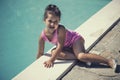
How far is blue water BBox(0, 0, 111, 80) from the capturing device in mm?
6723

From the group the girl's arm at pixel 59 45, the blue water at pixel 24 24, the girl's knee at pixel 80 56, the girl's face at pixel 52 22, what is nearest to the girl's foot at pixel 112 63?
the girl's knee at pixel 80 56

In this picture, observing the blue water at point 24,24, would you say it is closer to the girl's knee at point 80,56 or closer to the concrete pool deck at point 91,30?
the concrete pool deck at point 91,30

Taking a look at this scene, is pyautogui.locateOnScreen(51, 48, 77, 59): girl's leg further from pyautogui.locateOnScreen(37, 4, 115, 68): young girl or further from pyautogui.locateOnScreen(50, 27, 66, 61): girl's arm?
pyautogui.locateOnScreen(50, 27, 66, 61): girl's arm

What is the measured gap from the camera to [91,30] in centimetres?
542

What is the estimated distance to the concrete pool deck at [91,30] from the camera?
14.0 ft

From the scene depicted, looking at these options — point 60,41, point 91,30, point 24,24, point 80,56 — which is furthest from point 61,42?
point 24,24

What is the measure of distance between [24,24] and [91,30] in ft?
11.1

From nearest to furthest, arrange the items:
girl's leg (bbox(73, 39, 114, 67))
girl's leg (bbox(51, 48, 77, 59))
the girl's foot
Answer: the girl's foot → girl's leg (bbox(73, 39, 114, 67)) → girl's leg (bbox(51, 48, 77, 59))

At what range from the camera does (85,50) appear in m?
4.68

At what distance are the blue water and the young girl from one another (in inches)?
82.2

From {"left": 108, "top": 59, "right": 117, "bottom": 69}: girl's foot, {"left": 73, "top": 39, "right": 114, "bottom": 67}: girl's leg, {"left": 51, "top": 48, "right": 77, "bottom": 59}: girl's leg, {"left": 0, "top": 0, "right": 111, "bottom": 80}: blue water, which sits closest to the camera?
{"left": 108, "top": 59, "right": 117, "bottom": 69}: girl's foot

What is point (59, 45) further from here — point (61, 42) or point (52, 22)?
point (52, 22)

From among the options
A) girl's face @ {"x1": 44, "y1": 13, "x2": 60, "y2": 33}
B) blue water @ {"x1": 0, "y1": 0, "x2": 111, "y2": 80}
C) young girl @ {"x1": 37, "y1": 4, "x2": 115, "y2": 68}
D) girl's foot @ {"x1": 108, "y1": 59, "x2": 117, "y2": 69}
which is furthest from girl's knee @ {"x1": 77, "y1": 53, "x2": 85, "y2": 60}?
blue water @ {"x1": 0, "y1": 0, "x2": 111, "y2": 80}

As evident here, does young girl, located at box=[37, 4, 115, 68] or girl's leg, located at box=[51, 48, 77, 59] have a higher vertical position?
young girl, located at box=[37, 4, 115, 68]
